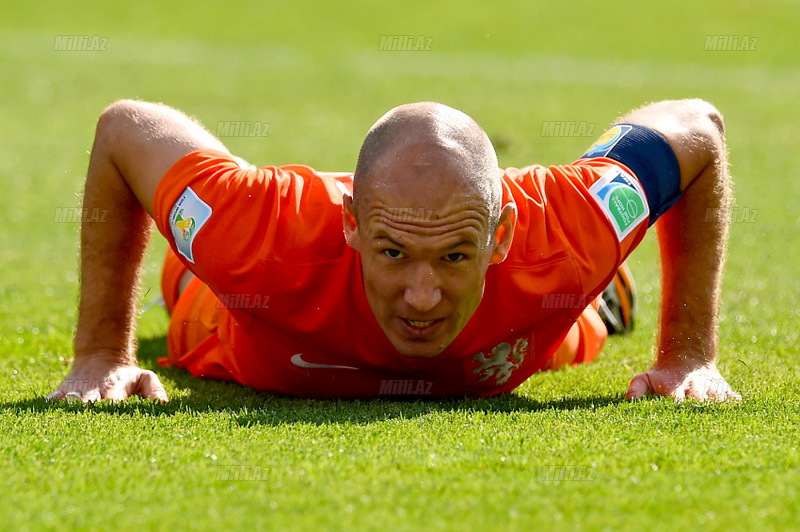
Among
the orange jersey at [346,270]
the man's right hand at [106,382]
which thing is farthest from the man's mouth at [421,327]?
the man's right hand at [106,382]

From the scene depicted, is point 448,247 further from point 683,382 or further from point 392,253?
point 683,382

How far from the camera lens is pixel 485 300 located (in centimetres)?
395

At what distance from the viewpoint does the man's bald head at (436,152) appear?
11.7 ft

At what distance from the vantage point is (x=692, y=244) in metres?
4.49

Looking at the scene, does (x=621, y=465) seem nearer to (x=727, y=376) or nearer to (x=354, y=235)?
(x=354, y=235)

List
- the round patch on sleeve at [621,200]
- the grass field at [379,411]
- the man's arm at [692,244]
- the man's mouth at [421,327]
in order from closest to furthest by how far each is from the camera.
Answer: the grass field at [379,411]
the man's mouth at [421,327]
the round patch on sleeve at [621,200]
the man's arm at [692,244]

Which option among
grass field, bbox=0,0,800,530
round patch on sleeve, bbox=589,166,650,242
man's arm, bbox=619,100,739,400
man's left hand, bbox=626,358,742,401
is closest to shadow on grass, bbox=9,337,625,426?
grass field, bbox=0,0,800,530

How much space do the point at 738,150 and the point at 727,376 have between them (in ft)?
22.6

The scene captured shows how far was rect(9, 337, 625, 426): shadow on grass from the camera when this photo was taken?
148 inches

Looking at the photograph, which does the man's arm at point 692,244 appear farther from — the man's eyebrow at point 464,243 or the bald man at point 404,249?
the man's eyebrow at point 464,243

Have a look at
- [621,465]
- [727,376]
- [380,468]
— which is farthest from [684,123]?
[380,468]

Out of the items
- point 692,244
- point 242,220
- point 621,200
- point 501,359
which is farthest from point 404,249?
point 692,244

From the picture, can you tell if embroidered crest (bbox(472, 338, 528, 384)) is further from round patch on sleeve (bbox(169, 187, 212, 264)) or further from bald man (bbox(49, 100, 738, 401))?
round patch on sleeve (bbox(169, 187, 212, 264))

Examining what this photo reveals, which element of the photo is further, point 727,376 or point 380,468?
point 727,376
